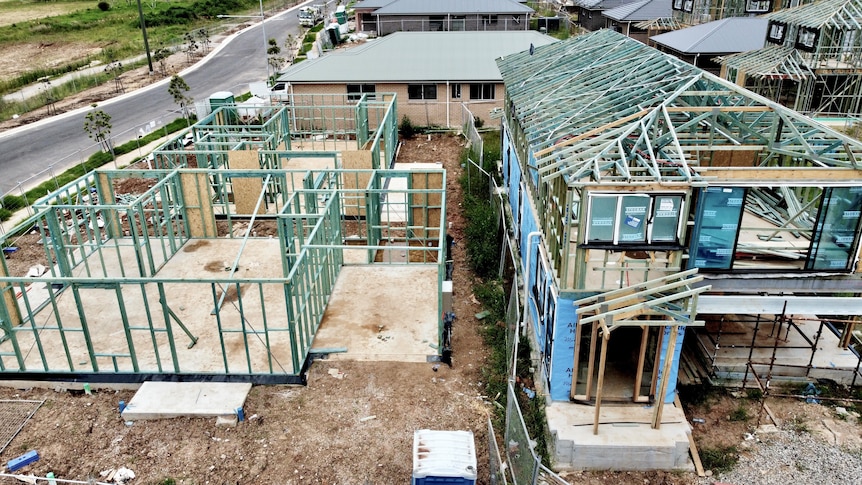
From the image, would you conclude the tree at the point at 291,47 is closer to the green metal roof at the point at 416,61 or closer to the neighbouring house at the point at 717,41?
the green metal roof at the point at 416,61

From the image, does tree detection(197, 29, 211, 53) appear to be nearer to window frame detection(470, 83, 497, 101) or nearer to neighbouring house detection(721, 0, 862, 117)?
window frame detection(470, 83, 497, 101)

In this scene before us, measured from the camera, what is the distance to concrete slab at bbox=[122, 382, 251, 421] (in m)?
12.8

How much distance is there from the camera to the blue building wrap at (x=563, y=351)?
11.6m

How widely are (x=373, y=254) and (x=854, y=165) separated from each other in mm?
12366

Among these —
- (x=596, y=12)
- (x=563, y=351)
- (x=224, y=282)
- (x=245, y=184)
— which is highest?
(x=596, y=12)

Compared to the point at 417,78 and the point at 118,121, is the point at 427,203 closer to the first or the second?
the point at 417,78

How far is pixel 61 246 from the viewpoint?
17.5 m

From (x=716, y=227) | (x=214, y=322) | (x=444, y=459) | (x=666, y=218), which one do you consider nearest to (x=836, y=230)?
(x=716, y=227)

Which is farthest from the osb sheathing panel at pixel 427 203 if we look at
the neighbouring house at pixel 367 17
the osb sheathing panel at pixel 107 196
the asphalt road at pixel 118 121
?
the neighbouring house at pixel 367 17

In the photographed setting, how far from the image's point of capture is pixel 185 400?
13148mm

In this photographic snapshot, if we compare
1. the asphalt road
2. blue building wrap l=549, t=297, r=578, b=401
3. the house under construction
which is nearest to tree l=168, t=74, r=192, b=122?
the asphalt road

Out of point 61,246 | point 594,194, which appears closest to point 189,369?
point 61,246

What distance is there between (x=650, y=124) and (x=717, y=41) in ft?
91.6

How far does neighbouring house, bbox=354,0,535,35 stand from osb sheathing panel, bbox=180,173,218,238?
3539 centimetres
